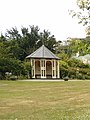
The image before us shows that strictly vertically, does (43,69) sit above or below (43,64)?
below

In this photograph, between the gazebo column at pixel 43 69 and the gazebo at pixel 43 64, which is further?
the gazebo column at pixel 43 69

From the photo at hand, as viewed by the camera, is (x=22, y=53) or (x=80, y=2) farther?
(x=22, y=53)

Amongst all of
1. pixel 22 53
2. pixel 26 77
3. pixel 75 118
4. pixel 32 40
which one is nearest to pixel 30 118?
pixel 75 118

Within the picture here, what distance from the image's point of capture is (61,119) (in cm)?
947

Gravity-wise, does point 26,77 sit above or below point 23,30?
below

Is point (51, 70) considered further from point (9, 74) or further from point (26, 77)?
point (9, 74)

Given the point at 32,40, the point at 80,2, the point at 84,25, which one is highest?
the point at 32,40

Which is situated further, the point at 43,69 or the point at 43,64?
the point at 43,64

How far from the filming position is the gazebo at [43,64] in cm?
4647

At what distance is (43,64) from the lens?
46.8 meters

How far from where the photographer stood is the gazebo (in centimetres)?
4647

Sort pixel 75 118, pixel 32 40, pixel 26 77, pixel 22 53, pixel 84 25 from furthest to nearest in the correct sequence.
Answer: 1. pixel 32 40
2. pixel 22 53
3. pixel 26 77
4. pixel 75 118
5. pixel 84 25

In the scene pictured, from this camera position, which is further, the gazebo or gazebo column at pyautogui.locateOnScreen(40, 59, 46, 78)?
gazebo column at pyautogui.locateOnScreen(40, 59, 46, 78)

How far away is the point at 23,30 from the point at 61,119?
169 feet
